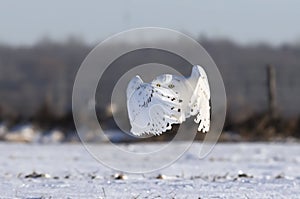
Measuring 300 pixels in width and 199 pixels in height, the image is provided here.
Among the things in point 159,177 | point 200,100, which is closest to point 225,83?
point 159,177

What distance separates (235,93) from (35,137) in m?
21.5

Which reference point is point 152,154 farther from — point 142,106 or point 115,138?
point 142,106

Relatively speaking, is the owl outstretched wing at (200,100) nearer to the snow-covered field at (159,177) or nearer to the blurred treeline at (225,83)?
the snow-covered field at (159,177)

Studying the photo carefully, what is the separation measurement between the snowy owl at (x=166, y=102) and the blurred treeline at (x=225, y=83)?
16797mm

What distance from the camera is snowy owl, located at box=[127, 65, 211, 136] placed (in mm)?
9680

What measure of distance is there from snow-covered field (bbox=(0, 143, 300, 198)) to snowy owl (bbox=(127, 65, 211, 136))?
2.79 feet

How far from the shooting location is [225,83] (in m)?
48.2

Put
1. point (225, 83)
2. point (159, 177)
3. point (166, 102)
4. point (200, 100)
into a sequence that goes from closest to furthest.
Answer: point (166, 102) < point (200, 100) < point (159, 177) < point (225, 83)

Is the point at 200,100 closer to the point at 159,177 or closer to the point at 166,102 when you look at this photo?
the point at 166,102

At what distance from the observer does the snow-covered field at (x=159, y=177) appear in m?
9.87

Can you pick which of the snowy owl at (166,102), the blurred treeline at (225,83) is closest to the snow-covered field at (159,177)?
the snowy owl at (166,102)

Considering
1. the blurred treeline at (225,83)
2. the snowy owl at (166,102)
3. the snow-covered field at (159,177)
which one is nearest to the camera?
the snowy owl at (166,102)

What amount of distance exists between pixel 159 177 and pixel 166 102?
2.61 metres

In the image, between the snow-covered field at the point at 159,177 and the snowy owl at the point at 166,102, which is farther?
the snow-covered field at the point at 159,177
